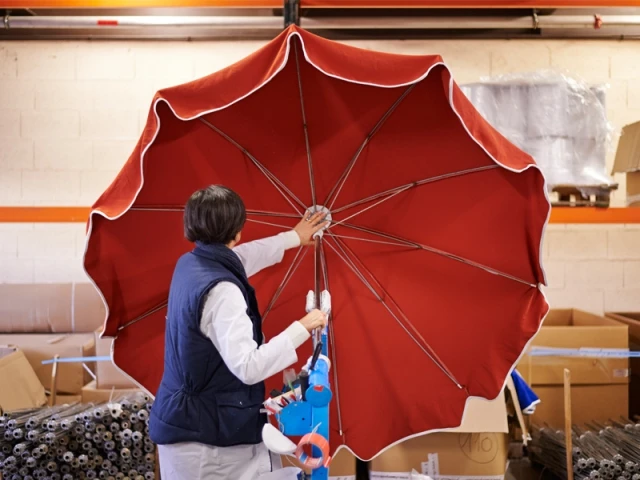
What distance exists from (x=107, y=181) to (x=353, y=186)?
128 inches

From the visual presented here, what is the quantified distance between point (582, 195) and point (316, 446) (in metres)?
2.46

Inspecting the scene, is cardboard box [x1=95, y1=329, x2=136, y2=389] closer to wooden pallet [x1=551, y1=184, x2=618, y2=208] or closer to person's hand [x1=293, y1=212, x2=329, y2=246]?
person's hand [x1=293, y1=212, x2=329, y2=246]

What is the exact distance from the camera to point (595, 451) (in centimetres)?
295

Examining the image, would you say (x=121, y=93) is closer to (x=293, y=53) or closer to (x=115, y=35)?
(x=115, y=35)

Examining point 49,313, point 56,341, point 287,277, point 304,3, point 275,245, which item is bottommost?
point 56,341

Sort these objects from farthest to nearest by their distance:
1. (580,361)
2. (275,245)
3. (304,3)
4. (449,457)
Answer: (580,361), (304,3), (449,457), (275,245)

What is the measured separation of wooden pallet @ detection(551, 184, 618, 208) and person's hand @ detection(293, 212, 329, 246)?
1772mm

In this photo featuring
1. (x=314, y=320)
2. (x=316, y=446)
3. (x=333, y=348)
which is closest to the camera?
(x=316, y=446)

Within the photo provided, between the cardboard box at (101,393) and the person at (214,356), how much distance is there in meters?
1.75

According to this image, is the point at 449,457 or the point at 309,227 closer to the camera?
the point at 309,227

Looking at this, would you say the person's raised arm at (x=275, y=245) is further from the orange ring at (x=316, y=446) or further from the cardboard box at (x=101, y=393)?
the cardboard box at (x=101, y=393)

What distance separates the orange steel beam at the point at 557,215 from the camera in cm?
323

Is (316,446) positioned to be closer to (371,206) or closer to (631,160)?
(371,206)

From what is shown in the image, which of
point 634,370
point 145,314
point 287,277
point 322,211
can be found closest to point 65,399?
point 145,314
